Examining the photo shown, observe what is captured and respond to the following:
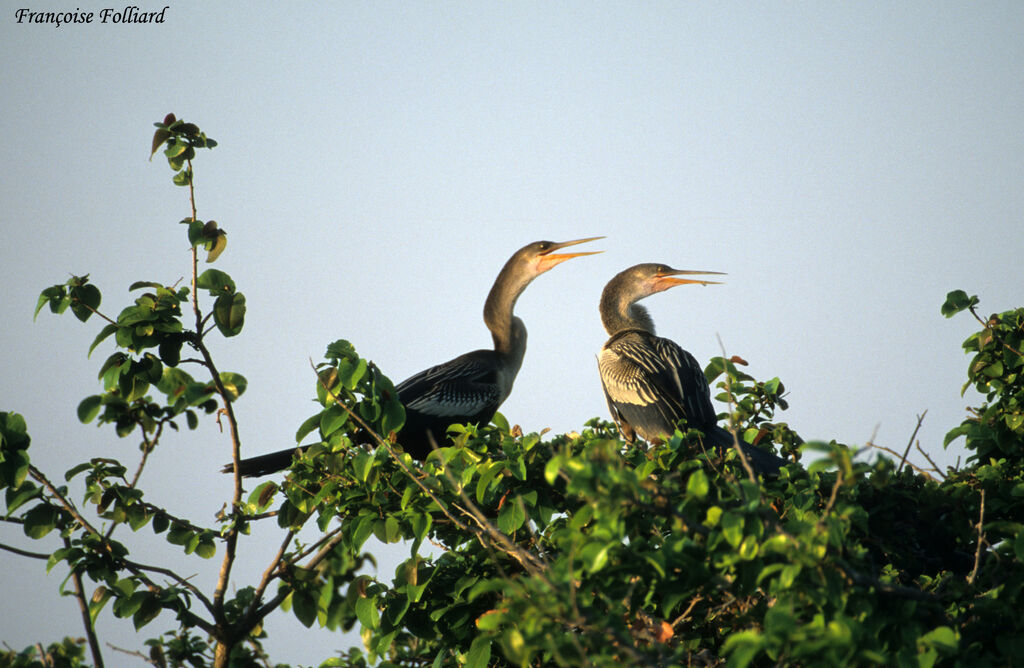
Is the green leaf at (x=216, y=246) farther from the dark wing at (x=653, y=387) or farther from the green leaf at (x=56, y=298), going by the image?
the dark wing at (x=653, y=387)

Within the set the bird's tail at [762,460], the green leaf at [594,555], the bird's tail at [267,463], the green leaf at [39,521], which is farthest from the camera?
the bird's tail at [267,463]

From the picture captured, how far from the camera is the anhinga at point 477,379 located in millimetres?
5762

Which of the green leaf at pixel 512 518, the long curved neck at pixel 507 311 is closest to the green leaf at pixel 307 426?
the green leaf at pixel 512 518

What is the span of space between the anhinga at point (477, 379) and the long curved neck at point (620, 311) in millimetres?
419

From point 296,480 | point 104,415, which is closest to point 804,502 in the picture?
point 296,480

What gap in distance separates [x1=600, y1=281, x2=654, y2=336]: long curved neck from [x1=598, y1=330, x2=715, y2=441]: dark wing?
0.94 meters

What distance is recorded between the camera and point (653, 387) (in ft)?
18.5

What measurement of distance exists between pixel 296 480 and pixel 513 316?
3.91 m

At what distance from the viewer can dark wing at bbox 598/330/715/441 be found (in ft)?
18.0

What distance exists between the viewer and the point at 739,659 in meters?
1.62

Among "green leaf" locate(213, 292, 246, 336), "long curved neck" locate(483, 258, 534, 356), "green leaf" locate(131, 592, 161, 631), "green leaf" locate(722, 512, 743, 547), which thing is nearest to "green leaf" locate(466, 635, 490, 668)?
"green leaf" locate(131, 592, 161, 631)

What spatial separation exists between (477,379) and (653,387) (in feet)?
4.45

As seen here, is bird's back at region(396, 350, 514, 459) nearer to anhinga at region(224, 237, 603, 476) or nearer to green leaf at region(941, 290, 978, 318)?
anhinga at region(224, 237, 603, 476)

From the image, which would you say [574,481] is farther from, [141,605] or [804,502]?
[141,605]
